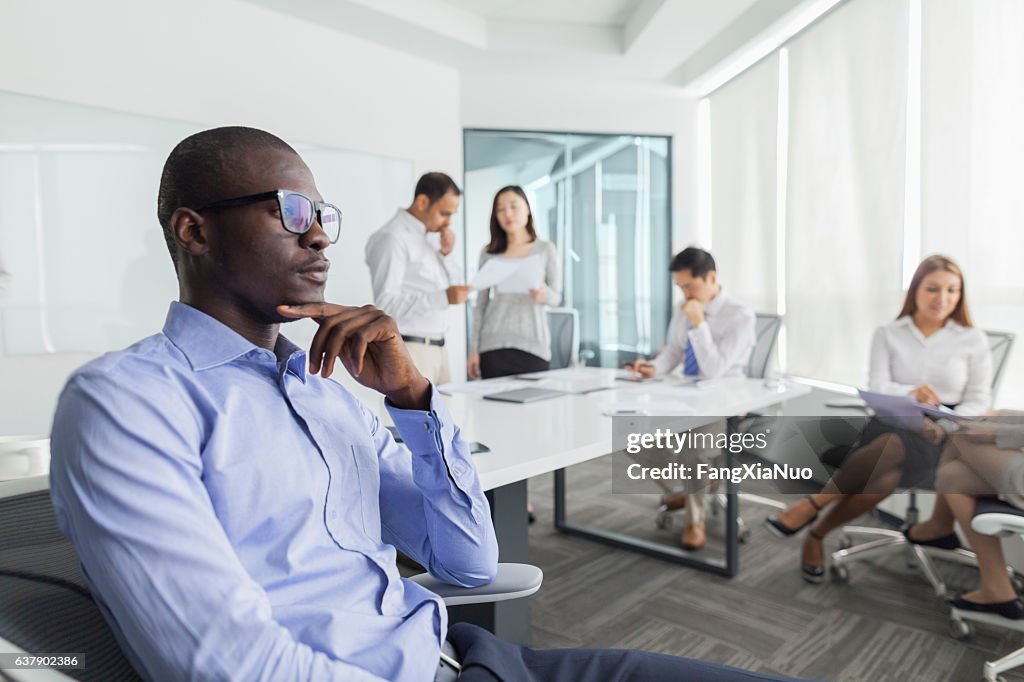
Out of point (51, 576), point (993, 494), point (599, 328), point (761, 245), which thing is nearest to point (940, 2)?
point (761, 245)

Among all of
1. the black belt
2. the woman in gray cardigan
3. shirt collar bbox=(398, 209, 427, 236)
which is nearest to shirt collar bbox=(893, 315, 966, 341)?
the woman in gray cardigan

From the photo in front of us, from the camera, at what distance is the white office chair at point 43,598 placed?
2.45 feet

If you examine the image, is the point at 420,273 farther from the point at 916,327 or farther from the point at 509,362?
the point at 916,327

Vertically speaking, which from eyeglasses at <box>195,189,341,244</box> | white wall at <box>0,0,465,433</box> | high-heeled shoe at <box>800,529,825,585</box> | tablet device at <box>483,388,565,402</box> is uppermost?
white wall at <box>0,0,465,433</box>

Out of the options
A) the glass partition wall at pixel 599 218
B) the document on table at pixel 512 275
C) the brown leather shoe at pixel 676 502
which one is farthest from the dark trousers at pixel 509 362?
the glass partition wall at pixel 599 218

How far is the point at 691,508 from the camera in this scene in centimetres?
315

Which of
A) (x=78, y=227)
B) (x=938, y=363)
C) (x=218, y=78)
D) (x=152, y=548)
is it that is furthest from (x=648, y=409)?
(x=218, y=78)

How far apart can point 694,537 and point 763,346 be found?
1024mm

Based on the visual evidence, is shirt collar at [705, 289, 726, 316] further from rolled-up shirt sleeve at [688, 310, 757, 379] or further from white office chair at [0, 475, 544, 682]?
white office chair at [0, 475, 544, 682]

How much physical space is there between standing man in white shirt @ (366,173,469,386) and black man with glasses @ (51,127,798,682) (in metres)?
1.69

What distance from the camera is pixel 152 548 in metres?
0.71

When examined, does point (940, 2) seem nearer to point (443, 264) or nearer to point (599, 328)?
point (443, 264)

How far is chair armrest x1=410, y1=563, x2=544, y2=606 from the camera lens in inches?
45.2

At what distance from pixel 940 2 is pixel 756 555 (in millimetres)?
2876
